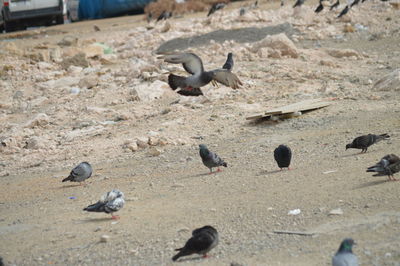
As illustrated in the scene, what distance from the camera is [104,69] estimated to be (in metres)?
19.2

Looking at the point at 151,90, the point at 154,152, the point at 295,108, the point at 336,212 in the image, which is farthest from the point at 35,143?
the point at 336,212

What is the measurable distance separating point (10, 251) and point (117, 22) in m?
22.7

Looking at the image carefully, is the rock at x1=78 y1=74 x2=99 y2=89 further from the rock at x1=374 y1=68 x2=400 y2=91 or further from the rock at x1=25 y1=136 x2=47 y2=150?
the rock at x1=374 y1=68 x2=400 y2=91

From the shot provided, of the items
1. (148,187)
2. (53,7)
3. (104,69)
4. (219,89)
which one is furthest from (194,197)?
(53,7)

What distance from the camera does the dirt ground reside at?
754 centimetres

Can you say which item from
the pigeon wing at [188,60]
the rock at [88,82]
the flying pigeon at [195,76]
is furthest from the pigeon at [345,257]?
the rock at [88,82]

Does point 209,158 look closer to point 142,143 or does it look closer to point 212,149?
point 212,149

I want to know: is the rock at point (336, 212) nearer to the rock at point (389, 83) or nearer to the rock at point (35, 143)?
the rock at point (389, 83)

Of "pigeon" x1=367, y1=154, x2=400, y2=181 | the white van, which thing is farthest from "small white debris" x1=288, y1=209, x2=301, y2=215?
the white van

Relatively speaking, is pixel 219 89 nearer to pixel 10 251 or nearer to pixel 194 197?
pixel 194 197

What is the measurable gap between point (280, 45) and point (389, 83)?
4.20 meters

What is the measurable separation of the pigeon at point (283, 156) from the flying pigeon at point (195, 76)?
1.34 m

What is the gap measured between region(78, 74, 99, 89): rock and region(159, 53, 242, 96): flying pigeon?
6.69m

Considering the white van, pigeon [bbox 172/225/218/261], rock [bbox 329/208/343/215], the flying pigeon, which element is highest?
the flying pigeon
